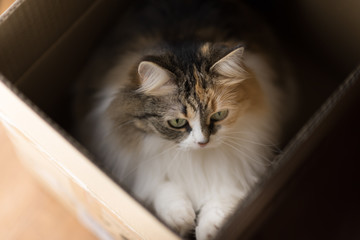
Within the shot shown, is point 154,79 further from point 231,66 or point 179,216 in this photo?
point 179,216

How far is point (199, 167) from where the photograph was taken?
1.17m

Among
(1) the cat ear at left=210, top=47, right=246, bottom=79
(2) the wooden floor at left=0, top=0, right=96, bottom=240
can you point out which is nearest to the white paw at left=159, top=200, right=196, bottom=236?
(1) the cat ear at left=210, top=47, right=246, bottom=79

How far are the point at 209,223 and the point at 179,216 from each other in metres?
0.08

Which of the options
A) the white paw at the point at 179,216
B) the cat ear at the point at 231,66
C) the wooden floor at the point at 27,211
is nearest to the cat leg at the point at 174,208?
the white paw at the point at 179,216

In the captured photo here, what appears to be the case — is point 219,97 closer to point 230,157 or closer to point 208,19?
point 230,157

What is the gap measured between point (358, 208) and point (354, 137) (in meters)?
0.29

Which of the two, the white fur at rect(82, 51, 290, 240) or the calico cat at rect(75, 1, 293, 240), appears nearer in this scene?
the calico cat at rect(75, 1, 293, 240)

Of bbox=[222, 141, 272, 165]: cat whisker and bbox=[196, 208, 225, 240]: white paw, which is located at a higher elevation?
bbox=[222, 141, 272, 165]: cat whisker

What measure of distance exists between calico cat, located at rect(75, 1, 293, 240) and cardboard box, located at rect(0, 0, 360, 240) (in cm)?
7

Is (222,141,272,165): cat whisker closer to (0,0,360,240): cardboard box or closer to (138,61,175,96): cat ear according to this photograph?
(0,0,360,240): cardboard box

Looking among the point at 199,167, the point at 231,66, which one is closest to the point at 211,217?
the point at 199,167

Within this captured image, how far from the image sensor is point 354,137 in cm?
171

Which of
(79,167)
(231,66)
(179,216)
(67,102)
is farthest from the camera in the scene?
(67,102)

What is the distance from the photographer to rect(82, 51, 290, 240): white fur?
44.1 inches
